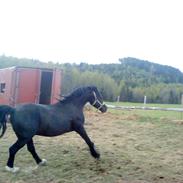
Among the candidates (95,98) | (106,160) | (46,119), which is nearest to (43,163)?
(46,119)

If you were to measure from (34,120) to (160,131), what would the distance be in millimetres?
6340

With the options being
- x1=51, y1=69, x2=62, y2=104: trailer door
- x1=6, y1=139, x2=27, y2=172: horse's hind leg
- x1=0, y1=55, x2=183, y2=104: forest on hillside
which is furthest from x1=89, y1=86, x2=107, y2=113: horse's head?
x1=0, y1=55, x2=183, y2=104: forest on hillside

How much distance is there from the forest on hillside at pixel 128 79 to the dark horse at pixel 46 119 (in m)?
25.8

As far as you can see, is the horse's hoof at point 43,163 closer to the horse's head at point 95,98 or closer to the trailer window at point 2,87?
the horse's head at point 95,98

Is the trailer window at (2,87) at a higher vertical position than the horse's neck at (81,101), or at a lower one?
lower

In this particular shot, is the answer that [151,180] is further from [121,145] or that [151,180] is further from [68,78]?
[68,78]

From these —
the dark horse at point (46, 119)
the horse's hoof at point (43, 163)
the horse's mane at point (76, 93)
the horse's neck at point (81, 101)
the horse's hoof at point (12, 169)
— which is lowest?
the horse's hoof at point (12, 169)

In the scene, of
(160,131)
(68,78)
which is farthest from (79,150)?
(68,78)

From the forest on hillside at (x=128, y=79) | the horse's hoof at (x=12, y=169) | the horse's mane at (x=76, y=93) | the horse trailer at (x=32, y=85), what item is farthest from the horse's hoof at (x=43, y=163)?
the forest on hillside at (x=128, y=79)

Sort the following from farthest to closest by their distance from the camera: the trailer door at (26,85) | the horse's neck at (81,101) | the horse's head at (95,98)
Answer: the trailer door at (26,85), the horse's head at (95,98), the horse's neck at (81,101)

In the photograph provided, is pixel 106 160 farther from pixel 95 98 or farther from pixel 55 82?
pixel 55 82

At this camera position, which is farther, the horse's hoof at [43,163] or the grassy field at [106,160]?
the horse's hoof at [43,163]

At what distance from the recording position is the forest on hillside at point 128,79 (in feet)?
135

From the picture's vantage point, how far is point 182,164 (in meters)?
6.44
